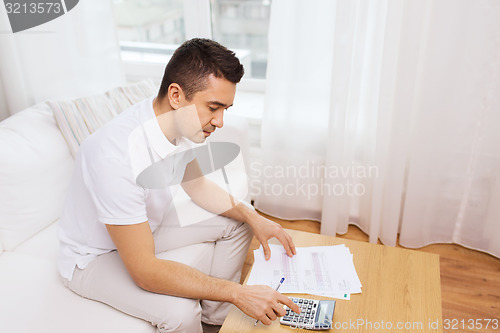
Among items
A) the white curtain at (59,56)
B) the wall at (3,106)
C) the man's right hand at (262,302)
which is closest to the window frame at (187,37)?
the white curtain at (59,56)

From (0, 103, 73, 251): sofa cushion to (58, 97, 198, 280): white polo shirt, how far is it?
23 centimetres

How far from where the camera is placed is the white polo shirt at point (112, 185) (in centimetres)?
115

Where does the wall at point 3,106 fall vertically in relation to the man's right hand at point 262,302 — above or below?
above

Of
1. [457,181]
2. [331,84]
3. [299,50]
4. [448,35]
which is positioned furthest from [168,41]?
[457,181]

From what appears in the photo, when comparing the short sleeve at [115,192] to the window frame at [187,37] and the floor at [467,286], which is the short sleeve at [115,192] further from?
the window frame at [187,37]

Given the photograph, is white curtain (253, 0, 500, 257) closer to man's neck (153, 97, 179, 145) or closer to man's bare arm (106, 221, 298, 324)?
man's neck (153, 97, 179, 145)

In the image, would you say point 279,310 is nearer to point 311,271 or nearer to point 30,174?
point 311,271

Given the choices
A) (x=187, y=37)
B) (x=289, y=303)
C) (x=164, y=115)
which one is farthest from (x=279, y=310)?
(x=187, y=37)

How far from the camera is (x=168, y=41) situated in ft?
8.41

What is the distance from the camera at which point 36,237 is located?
1558mm

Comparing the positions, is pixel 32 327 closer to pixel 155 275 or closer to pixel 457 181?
pixel 155 275

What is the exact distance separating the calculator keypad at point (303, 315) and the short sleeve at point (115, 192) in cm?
44

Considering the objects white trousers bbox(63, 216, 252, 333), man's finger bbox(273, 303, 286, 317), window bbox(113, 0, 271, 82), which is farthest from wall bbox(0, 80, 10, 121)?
man's finger bbox(273, 303, 286, 317)

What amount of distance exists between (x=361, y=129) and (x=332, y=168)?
217mm
